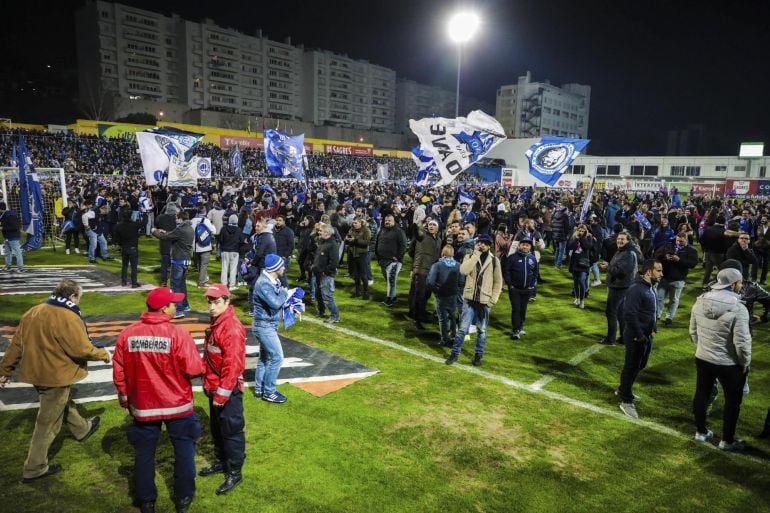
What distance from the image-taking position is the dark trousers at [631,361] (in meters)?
5.99

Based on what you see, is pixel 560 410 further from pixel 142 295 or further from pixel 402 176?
pixel 402 176

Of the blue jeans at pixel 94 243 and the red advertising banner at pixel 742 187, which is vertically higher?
the red advertising banner at pixel 742 187

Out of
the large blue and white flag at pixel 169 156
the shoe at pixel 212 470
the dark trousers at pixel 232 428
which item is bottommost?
the shoe at pixel 212 470

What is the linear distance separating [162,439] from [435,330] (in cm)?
520

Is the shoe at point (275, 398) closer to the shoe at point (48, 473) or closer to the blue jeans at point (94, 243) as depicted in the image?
the shoe at point (48, 473)

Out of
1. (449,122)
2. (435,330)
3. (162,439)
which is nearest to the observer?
(162,439)

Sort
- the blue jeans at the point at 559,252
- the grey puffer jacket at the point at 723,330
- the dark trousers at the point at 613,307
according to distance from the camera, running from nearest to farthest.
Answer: the grey puffer jacket at the point at 723,330, the dark trousers at the point at 613,307, the blue jeans at the point at 559,252

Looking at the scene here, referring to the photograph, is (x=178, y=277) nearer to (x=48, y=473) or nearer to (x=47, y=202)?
(x=48, y=473)

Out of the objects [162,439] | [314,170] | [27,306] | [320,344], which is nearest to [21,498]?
[162,439]

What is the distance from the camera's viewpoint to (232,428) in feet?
13.9

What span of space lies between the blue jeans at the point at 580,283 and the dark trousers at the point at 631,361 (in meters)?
4.86

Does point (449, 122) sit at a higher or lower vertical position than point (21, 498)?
higher

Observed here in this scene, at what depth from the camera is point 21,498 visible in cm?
416

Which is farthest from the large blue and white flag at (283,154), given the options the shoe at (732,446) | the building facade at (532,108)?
the building facade at (532,108)
